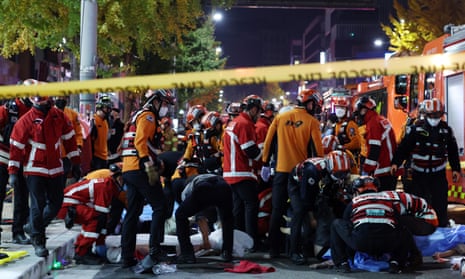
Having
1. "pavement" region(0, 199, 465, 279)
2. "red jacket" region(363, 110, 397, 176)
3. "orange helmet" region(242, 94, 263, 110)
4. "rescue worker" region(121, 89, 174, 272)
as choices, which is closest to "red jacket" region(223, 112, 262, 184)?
"orange helmet" region(242, 94, 263, 110)

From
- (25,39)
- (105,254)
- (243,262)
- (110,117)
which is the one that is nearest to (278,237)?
(243,262)

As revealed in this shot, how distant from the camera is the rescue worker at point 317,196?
24.8 feet

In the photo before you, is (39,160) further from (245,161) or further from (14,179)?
(245,161)

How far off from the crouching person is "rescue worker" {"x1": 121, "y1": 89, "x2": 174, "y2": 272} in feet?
1.14

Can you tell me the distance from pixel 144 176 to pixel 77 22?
27.6 ft

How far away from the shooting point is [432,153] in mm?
8766

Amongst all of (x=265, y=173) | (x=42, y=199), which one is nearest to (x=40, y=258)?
(x=42, y=199)

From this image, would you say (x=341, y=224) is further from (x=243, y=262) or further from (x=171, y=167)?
(x=171, y=167)

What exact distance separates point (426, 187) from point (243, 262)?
306 centimetres

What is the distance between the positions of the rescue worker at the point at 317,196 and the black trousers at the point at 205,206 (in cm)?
82

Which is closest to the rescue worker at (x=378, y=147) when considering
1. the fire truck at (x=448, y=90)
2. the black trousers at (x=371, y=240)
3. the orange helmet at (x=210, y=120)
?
the fire truck at (x=448, y=90)

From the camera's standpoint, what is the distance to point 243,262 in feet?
24.5

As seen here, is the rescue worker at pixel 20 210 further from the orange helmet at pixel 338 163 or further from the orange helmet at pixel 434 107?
the orange helmet at pixel 434 107

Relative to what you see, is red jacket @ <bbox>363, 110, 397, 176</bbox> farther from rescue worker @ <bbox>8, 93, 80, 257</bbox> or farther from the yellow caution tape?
rescue worker @ <bbox>8, 93, 80, 257</bbox>
